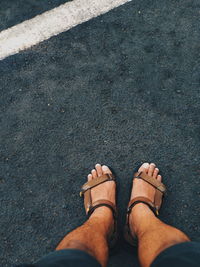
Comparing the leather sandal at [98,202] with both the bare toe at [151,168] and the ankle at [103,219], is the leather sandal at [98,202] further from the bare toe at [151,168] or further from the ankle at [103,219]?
the bare toe at [151,168]

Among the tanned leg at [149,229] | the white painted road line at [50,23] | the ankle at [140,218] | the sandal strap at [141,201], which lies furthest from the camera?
the white painted road line at [50,23]

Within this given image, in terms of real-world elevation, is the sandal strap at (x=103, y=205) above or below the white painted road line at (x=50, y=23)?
below

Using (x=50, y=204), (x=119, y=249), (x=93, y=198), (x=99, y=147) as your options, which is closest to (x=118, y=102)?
(x=99, y=147)

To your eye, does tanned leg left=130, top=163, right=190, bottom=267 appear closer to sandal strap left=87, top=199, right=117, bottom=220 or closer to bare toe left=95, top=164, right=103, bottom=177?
sandal strap left=87, top=199, right=117, bottom=220

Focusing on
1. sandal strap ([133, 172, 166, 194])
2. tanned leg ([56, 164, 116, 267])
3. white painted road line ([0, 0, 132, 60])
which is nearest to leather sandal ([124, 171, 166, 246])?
sandal strap ([133, 172, 166, 194])

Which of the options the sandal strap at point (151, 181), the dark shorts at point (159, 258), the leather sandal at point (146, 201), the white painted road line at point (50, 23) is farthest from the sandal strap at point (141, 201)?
the white painted road line at point (50, 23)

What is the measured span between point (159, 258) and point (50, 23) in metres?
1.71

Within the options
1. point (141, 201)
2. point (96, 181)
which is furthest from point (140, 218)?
point (96, 181)

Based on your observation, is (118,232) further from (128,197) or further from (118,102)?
(118,102)

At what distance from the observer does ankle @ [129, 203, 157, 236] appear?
1983mm

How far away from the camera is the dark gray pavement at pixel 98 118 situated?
2146mm

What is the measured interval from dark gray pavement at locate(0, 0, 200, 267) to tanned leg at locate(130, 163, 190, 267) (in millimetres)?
79

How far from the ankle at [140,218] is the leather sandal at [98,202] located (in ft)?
0.37

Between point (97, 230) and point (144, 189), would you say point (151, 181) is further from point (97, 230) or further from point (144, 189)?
point (97, 230)
